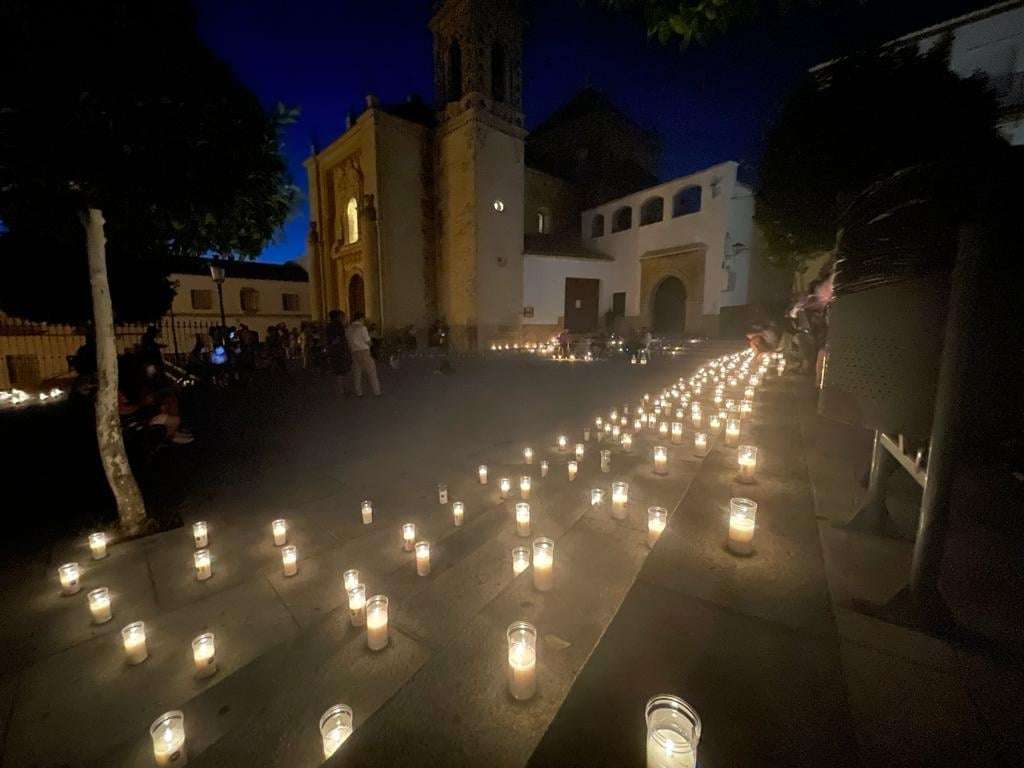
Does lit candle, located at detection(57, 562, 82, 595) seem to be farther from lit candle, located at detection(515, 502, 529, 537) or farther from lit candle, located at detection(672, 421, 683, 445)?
lit candle, located at detection(672, 421, 683, 445)

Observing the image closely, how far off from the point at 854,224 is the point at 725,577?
1.89m

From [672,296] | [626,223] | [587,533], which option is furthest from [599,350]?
[587,533]

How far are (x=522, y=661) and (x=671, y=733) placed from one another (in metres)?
0.57

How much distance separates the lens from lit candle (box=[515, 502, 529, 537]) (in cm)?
353

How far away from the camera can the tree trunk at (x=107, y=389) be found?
350cm

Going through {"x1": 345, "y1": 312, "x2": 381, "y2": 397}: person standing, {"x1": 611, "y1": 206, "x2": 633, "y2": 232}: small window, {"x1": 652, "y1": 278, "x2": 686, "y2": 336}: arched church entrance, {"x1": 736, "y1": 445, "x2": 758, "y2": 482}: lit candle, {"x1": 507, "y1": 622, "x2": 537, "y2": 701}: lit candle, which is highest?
{"x1": 611, "y1": 206, "x2": 633, "y2": 232}: small window

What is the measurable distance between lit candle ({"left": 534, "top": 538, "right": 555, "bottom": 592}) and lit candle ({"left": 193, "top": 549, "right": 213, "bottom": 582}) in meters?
2.58

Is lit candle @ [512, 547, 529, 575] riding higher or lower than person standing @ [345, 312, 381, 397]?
lower

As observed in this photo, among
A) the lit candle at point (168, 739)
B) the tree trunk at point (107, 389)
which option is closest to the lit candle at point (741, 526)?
the lit candle at point (168, 739)

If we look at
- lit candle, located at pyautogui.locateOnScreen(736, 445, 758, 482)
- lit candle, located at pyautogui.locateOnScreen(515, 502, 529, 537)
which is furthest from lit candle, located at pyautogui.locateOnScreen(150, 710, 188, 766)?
lit candle, located at pyautogui.locateOnScreen(736, 445, 758, 482)

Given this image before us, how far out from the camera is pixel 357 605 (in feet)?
8.45

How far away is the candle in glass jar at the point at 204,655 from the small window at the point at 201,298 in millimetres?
36558

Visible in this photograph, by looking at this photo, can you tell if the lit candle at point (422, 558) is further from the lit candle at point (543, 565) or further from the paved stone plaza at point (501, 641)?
the lit candle at point (543, 565)

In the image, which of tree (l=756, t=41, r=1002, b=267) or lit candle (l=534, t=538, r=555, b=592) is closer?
lit candle (l=534, t=538, r=555, b=592)
